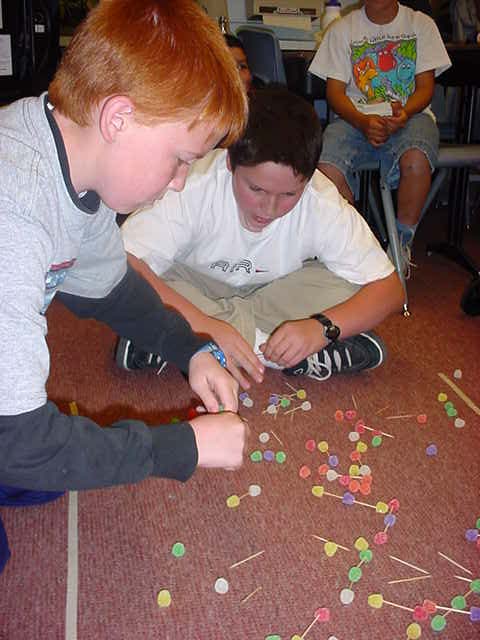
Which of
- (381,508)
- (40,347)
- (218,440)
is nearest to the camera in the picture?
(40,347)

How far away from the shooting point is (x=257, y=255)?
173 centimetres

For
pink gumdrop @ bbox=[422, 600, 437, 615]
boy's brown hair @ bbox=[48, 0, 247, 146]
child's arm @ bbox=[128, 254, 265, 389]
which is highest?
boy's brown hair @ bbox=[48, 0, 247, 146]

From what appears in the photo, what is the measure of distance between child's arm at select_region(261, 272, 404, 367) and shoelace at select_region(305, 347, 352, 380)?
58 mm

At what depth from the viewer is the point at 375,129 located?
228 centimetres

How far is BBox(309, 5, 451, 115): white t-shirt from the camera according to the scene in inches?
97.0

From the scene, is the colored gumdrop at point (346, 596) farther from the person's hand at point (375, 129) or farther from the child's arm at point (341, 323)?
the person's hand at point (375, 129)

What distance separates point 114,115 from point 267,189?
706 mm

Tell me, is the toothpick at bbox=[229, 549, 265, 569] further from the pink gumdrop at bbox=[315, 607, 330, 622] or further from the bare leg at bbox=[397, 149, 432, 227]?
the bare leg at bbox=[397, 149, 432, 227]

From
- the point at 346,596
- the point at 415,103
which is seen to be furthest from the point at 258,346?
the point at 415,103

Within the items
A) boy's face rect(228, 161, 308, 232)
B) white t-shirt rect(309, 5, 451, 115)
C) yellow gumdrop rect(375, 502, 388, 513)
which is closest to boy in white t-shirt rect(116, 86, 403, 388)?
boy's face rect(228, 161, 308, 232)

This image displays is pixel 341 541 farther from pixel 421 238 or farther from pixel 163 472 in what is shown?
pixel 421 238

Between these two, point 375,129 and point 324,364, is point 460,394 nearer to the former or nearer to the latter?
point 324,364

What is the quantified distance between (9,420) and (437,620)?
2.23 feet

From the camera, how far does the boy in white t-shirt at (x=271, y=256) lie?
4.93 ft
